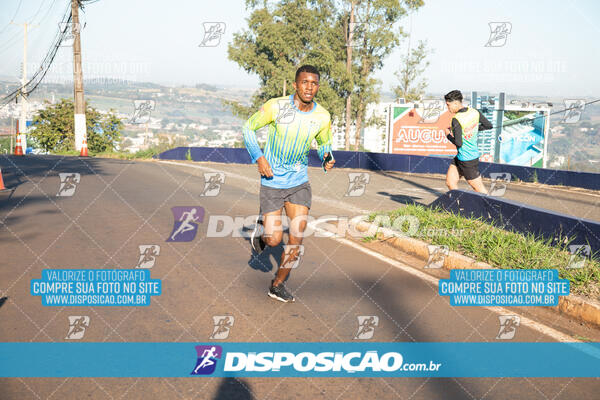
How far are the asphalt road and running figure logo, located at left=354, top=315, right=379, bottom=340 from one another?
0.05 meters

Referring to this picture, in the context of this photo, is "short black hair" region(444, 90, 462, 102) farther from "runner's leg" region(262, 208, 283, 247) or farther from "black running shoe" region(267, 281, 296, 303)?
"black running shoe" region(267, 281, 296, 303)

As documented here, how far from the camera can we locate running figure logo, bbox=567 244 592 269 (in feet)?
17.3

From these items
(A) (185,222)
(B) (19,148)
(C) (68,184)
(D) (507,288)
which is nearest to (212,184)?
(C) (68,184)

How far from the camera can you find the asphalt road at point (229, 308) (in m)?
3.22

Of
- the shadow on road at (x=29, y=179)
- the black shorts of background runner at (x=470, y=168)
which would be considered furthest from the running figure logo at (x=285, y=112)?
the shadow on road at (x=29, y=179)

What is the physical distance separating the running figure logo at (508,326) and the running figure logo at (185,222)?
4.35 meters

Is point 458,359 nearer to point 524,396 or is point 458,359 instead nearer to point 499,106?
→ point 524,396

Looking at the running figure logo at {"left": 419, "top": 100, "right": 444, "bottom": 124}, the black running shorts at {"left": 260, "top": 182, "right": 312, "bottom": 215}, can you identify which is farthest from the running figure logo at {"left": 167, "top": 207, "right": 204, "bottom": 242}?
the running figure logo at {"left": 419, "top": 100, "right": 444, "bottom": 124}

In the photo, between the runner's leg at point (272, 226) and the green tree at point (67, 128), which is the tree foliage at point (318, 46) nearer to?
the green tree at point (67, 128)

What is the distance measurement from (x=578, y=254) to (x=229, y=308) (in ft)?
12.3

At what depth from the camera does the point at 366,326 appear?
167 inches

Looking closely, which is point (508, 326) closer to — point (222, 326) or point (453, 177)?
point (222, 326)

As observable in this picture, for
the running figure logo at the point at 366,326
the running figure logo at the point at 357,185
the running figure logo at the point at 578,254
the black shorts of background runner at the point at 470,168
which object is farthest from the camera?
the running figure logo at the point at 357,185

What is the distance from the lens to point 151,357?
3586 mm
